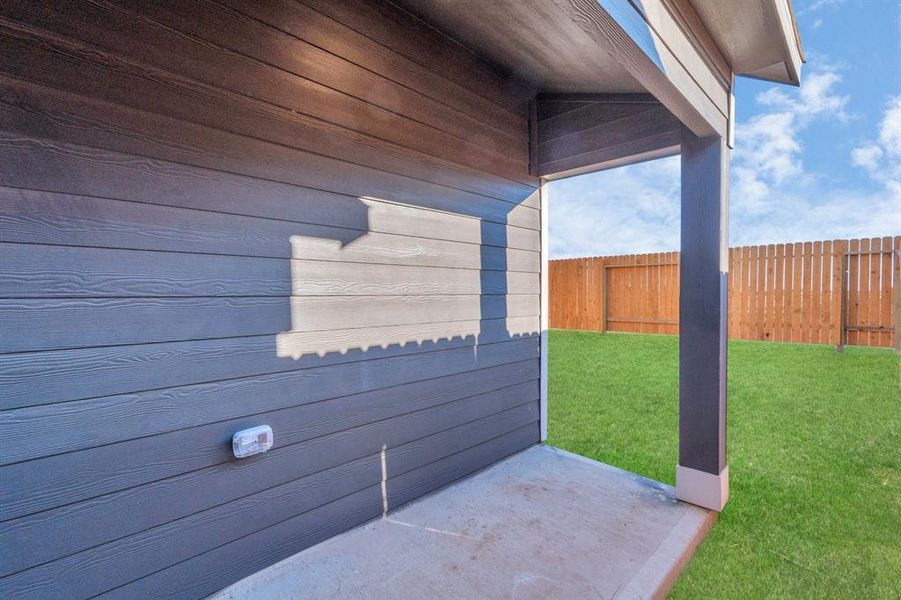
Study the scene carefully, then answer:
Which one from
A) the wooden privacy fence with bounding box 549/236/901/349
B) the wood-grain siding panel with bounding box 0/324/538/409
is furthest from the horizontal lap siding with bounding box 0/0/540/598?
the wooden privacy fence with bounding box 549/236/901/349

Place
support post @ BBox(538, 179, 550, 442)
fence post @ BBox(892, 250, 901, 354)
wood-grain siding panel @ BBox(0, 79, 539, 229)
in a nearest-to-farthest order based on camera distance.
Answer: wood-grain siding panel @ BBox(0, 79, 539, 229) → support post @ BBox(538, 179, 550, 442) → fence post @ BBox(892, 250, 901, 354)

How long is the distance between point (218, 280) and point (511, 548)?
174 cm

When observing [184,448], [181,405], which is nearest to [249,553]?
[184,448]

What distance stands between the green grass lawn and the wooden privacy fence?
0.44 m

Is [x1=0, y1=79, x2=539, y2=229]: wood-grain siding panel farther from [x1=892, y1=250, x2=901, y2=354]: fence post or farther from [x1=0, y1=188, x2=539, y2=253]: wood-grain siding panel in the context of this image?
[x1=892, y1=250, x2=901, y2=354]: fence post

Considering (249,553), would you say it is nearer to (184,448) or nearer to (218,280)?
(184,448)

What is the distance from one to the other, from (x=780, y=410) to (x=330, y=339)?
3929 millimetres

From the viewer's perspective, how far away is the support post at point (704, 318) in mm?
2125

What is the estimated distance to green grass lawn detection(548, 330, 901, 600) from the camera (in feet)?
5.54

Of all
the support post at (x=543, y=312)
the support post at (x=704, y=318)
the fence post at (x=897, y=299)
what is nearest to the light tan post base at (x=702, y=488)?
the support post at (x=704, y=318)

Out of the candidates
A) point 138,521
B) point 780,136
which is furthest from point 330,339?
point 780,136

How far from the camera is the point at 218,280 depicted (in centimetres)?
158

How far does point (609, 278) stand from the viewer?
323 inches

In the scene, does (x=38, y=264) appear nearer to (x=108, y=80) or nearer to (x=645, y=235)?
(x=108, y=80)
